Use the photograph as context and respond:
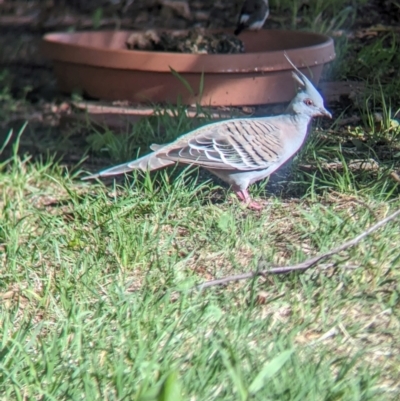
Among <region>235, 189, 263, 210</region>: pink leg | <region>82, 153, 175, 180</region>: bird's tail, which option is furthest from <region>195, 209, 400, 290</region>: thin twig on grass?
<region>82, 153, 175, 180</region>: bird's tail

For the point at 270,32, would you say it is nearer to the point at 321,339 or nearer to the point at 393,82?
the point at 393,82

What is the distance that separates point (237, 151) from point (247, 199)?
0.80ft

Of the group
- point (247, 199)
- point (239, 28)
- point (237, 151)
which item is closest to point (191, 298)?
point (247, 199)

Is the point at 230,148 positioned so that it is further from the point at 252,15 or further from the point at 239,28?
the point at 252,15

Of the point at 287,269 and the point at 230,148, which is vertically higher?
the point at 287,269

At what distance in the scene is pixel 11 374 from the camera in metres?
2.68

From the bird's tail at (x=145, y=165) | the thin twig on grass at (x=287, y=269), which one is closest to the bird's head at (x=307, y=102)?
the bird's tail at (x=145, y=165)

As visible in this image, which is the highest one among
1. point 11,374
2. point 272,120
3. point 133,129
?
point 11,374

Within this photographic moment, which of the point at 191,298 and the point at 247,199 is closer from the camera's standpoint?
the point at 191,298

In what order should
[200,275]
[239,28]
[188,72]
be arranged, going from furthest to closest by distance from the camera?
[239,28] < [188,72] < [200,275]

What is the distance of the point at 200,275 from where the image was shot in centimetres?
361

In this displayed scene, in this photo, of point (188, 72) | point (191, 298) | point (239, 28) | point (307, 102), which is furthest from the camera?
point (239, 28)

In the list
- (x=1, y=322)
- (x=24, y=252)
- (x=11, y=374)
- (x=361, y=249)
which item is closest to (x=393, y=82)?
(x=361, y=249)

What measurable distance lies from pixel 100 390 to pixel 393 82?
3.36 m
